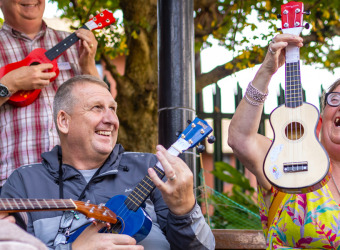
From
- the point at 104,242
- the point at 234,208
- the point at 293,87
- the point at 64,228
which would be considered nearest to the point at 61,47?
the point at 64,228

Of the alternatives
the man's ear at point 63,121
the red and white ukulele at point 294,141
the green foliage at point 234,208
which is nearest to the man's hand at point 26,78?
the man's ear at point 63,121

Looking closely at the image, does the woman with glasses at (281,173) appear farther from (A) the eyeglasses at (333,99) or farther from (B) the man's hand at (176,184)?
(B) the man's hand at (176,184)

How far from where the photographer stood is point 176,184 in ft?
7.92

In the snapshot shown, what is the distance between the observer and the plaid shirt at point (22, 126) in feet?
11.4

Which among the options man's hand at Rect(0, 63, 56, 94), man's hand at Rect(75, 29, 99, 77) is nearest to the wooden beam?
man's hand at Rect(75, 29, 99, 77)

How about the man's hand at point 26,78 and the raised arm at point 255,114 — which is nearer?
the raised arm at point 255,114

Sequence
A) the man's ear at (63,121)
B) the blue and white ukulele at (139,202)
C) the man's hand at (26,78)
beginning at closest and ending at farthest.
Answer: the blue and white ukulele at (139,202) → the man's ear at (63,121) → the man's hand at (26,78)

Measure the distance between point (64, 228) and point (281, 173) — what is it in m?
1.10

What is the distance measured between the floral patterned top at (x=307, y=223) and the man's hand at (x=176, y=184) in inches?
17.4

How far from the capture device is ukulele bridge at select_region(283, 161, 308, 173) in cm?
233

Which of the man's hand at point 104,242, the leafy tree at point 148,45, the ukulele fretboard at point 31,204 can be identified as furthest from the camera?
the leafy tree at point 148,45

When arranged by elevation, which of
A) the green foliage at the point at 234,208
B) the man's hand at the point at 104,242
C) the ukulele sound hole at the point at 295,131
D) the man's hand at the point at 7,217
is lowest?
the green foliage at the point at 234,208

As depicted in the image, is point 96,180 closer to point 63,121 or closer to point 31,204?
point 63,121

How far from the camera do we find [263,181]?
2.80 meters
